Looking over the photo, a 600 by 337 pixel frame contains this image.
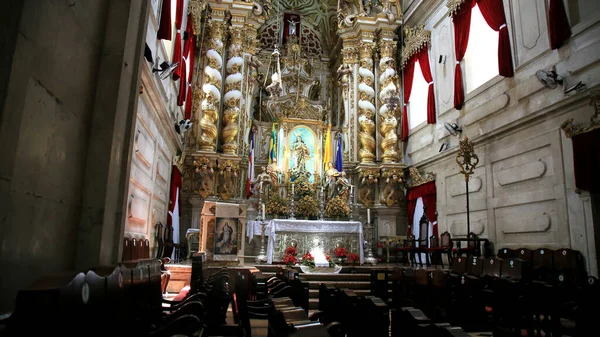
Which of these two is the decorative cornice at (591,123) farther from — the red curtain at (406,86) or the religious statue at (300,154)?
the religious statue at (300,154)

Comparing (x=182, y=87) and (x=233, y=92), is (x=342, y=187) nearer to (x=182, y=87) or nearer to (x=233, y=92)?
(x=233, y=92)

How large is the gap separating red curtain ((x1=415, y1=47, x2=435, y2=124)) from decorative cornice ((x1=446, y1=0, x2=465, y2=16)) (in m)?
1.66

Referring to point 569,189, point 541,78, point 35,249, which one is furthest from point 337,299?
point 541,78

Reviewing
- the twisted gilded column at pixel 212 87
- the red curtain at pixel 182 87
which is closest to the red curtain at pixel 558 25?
the red curtain at pixel 182 87

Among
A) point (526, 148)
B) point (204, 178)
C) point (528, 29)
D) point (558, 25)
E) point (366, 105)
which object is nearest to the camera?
point (558, 25)

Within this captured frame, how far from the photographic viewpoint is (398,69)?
14.9 metres

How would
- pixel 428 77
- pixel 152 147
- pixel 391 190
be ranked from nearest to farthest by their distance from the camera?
pixel 152 147, pixel 428 77, pixel 391 190

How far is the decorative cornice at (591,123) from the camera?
6.79 metres

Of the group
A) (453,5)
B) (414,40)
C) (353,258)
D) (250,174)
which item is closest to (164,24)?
(250,174)

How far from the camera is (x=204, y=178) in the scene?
12406mm

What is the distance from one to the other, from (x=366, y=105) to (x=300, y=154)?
2950 mm

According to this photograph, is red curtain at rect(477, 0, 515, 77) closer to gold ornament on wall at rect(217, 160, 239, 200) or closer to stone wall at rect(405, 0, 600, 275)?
stone wall at rect(405, 0, 600, 275)

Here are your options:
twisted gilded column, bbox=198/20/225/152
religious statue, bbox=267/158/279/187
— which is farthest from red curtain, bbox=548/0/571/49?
twisted gilded column, bbox=198/20/225/152

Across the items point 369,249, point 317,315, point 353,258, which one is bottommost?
point 317,315
